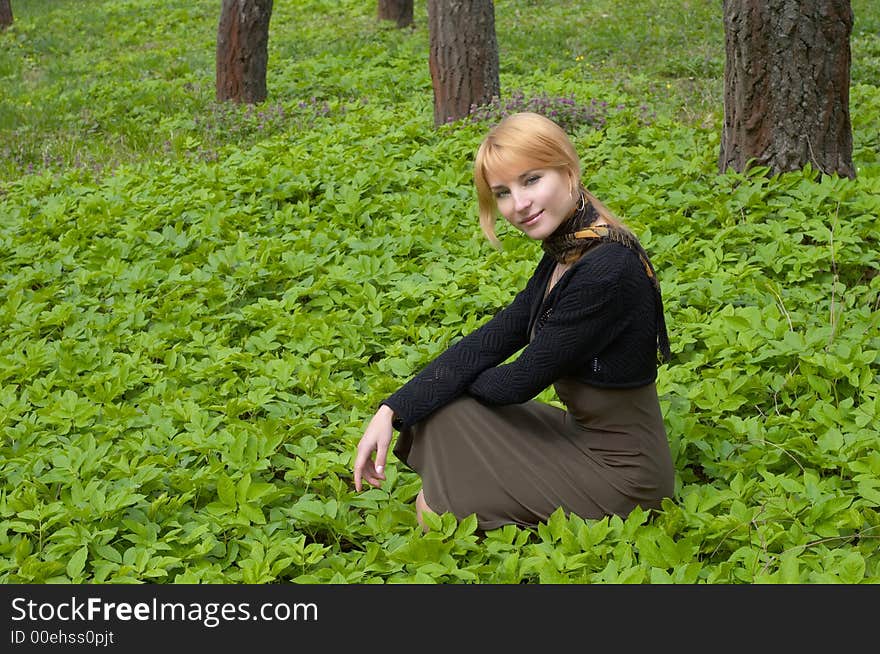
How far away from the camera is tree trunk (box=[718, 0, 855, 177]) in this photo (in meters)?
5.56

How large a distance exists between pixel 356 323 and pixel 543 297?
2078mm

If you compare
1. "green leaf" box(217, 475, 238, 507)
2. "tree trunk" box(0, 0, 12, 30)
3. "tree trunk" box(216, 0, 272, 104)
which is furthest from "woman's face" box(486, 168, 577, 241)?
"tree trunk" box(0, 0, 12, 30)

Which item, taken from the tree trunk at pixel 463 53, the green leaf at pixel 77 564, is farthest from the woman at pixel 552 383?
the tree trunk at pixel 463 53

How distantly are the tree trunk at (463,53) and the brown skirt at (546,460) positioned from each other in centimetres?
585

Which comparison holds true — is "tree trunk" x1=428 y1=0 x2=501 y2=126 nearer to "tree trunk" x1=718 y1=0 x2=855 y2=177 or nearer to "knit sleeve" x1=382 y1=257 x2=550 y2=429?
"tree trunk" x1=718 y1=0 x2=855 y2=177

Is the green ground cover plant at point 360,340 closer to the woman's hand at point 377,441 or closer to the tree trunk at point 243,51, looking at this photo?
the woman's hand at point 377,441

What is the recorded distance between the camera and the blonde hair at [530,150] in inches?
121

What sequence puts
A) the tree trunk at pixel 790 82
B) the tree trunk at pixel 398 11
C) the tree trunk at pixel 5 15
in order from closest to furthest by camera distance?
the tree trunk at pixel 790 82 → the tree trunk at pixel 398 11 → the tree trunk at pixel 5 15

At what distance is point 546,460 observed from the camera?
10.7ft

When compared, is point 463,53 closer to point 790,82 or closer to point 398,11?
point 790,82

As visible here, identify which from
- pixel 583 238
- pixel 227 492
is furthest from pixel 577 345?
pixel 227 492

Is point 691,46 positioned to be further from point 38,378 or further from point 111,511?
point 111,511

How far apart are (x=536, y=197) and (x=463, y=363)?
0.65m

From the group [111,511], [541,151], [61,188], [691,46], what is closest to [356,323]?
[111,511]
